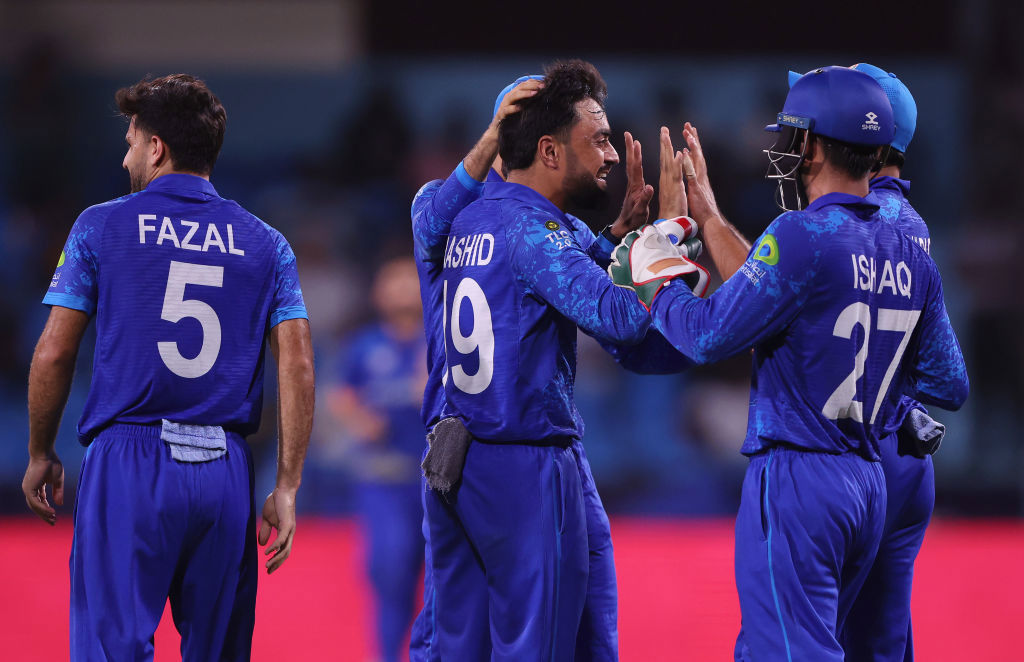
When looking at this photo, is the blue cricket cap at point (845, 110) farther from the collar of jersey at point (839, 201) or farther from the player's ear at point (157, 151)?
the player's ear at point (157, 151)

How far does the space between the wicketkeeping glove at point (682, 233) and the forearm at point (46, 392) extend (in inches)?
70.6

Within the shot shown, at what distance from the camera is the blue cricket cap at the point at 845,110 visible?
9.50ft

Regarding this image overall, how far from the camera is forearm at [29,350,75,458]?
3141 mm

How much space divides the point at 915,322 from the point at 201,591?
2186mm

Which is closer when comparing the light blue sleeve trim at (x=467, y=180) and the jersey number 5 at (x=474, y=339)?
the jersey number 5 at (x=474, y=339)

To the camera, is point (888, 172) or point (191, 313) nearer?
point (191, 313)

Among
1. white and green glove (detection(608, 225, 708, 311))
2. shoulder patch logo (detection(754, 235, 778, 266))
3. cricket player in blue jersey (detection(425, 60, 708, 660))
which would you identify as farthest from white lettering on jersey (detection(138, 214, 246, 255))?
shoulder patch logo (detection(754, 235, 778, 266))

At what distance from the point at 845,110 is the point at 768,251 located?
1.53 ft

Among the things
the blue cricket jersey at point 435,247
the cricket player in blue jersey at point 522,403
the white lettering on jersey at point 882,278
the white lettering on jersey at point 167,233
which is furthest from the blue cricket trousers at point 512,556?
the white lettering on jersey at point 167,233

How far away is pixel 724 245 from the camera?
123 inches

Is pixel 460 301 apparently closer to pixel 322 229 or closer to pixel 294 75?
pixel 322 229

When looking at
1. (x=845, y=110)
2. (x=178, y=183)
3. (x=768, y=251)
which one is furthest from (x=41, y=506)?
(x=845, y=110)

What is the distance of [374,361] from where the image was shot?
6094mm

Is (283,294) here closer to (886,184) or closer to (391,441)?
(886,184)
